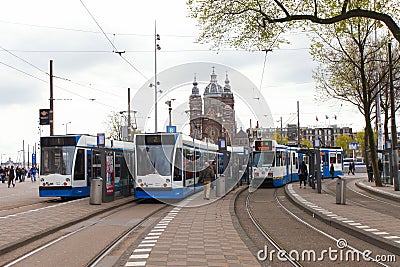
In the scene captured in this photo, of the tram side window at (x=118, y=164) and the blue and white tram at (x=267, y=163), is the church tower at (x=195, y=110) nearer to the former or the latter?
the blue and white tram at (x=267, y=163)

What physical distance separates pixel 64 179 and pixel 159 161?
5.56 meters

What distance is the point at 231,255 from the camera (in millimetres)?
10711

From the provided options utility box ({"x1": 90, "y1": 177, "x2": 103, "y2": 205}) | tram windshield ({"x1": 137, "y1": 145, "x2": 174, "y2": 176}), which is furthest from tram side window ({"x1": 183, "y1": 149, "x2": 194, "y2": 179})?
utility box ({"x1": 90, "y1": 177, "x2": 103, "y2": 205})

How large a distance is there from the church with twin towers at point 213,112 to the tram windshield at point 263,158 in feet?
53.1

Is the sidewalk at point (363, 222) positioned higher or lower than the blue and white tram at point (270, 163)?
lower

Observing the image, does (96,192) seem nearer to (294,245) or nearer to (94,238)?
(94,238)

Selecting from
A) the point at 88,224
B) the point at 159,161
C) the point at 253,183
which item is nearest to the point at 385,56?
the point at 253,183

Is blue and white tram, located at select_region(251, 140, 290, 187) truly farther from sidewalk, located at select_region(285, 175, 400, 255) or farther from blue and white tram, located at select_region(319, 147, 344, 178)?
sidewalk, located at select_region(285, 175, 400, 255)

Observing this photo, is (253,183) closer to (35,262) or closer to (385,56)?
(385,56)

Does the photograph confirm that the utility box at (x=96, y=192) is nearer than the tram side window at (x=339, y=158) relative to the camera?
Yes

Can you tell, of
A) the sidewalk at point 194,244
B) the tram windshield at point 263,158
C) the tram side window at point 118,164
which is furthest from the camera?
the tram windshield at point 263,158

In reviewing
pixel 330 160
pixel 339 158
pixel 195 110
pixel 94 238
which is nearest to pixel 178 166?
pixel 94 238

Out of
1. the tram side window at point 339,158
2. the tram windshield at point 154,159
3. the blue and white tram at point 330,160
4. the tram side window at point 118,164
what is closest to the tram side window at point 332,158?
the blue and white tram at point 330,160

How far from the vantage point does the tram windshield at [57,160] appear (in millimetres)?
26266
